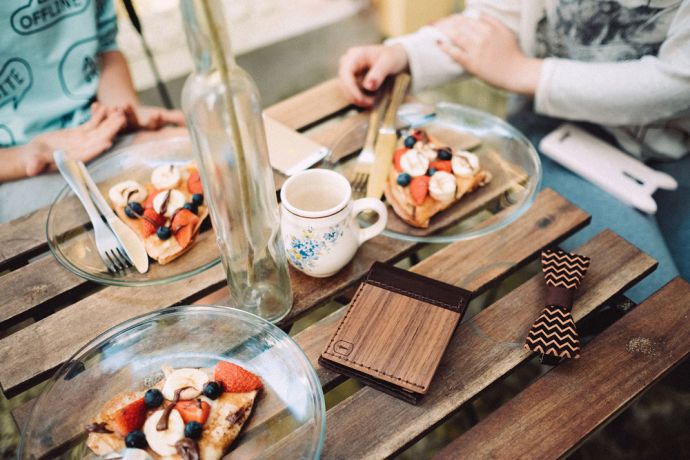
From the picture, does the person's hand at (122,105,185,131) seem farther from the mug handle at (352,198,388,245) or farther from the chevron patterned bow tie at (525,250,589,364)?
the chevron patterned bow tie at (525,250,589,364)

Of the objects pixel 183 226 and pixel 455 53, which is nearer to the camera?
pixel 183 226

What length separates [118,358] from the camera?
785 millimetres

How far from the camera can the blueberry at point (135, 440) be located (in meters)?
0.68

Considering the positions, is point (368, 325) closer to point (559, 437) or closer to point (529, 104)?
point (559, 437)

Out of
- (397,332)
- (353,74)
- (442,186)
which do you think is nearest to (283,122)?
(353,74)

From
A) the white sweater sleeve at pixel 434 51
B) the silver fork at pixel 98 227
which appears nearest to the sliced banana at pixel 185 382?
the silver fork at pixel 98 227

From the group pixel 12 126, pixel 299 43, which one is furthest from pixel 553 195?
pixel 299 43

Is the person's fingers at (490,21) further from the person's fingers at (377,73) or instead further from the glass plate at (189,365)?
the glass plate at (189,365)

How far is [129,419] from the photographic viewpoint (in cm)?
70

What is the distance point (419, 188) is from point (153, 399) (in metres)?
0.55

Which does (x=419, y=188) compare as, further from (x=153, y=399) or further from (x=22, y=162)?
(x=22, y=162)

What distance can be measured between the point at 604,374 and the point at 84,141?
1.09 metres

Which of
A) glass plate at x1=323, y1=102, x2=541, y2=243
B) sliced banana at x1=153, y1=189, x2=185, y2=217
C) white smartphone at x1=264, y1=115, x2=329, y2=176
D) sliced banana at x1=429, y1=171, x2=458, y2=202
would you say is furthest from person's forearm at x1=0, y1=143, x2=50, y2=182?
sliced banana at x1=429, y1=171, x2=458, y2=202

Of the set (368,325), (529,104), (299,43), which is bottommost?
(299,43)
